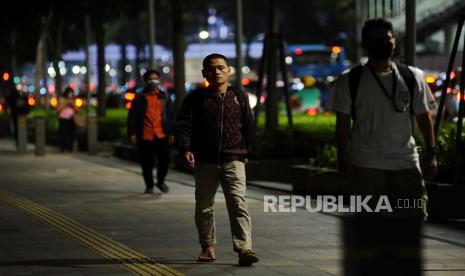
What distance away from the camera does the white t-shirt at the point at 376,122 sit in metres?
7.55

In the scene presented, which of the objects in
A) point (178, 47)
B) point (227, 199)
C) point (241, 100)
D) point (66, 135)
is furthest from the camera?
point (66, 135)

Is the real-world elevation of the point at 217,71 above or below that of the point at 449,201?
above

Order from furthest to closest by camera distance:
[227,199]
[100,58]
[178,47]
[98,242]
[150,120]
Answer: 1. [100,58]
2. [178,47]
3. [150,120]
4. [98,242]
5. [227,199]

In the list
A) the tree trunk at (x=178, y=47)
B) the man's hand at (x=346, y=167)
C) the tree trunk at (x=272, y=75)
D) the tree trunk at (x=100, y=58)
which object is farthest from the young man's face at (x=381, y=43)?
the tree trunk at (x=100, y=58)

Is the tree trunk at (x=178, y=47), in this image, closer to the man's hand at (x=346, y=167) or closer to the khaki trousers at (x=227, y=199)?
the khaki trousers at (x=227, y=199)

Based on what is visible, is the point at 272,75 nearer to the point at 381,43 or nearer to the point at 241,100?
the point at 241,100

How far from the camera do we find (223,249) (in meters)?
11.2

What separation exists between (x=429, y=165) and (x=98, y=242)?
4753 millimetres

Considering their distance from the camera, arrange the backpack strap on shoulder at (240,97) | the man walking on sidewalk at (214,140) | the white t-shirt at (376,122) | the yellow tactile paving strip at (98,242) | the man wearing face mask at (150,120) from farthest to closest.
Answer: the man wearing face mask at (150,120) < the backpack strap on shoulder at (240,97) < the man walking on sidewalk at (214,140) < the yellow tactile paving strip at (98,242) < the white t-shirt at (376,122)

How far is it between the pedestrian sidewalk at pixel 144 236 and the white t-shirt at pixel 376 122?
0.62 m

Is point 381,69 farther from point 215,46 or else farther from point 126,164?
point 215,46

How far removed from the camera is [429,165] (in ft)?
25.6

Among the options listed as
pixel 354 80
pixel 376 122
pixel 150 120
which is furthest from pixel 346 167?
pixel 150 120

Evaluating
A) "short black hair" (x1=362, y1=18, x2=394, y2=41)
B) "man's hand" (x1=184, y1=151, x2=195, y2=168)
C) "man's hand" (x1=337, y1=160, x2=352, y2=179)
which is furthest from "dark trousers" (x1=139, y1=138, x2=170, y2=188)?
"short black hair" (x1=362, y1=18, x2=394, y2=41)
